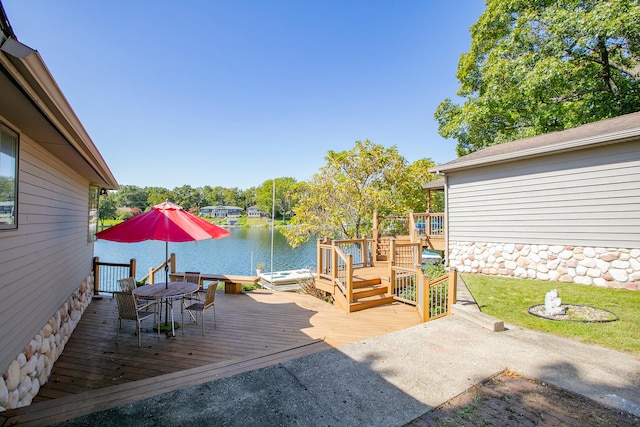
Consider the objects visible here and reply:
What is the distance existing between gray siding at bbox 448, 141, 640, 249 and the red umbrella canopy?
25.1ft

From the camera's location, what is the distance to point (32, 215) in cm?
355

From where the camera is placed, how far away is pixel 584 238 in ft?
22.6

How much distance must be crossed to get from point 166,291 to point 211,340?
1.25 metres

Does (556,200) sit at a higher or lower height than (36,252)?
higher

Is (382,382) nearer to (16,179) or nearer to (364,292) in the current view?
(364,292)

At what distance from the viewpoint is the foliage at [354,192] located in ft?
44.4

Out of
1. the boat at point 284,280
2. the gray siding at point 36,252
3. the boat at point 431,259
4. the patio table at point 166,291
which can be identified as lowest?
the boat at point 284,280

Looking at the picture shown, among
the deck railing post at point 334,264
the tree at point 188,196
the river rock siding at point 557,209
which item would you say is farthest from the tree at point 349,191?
the tree at point 188,196

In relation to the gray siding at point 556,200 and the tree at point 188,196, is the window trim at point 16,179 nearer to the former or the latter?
the gray siding at point 556,200

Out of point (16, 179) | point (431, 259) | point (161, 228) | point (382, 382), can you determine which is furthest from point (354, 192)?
point (16, 179)

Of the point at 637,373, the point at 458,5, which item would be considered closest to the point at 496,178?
the point at 637,373

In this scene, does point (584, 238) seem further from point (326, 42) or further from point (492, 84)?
point (326, 42)

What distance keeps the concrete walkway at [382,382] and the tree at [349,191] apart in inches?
374

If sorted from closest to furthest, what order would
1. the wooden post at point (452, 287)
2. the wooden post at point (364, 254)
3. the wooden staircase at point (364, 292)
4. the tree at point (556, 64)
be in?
1. the wooden post at point (452, 287)
2. the wooden staircase at point (364, 292)
3. the wooden post at point (364, 254)
4. the tree at point (556, 64)
